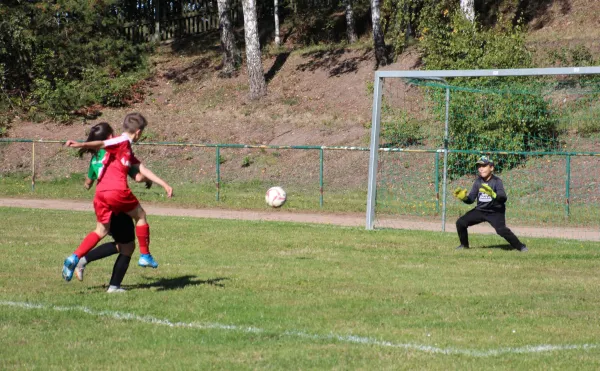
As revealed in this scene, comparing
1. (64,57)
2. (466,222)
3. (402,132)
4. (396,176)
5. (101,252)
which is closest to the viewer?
(101,252)

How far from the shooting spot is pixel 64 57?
38875 mm

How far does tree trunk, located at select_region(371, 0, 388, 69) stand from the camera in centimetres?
3253

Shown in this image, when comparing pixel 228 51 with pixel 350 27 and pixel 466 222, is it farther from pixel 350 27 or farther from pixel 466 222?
pixel 466 222

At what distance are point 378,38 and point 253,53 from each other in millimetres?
5022

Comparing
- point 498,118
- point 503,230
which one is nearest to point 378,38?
point 498,118

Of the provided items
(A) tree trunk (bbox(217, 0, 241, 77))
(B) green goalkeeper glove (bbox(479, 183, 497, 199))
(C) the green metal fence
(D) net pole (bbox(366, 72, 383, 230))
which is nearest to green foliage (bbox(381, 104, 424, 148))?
(C) the green metal fence

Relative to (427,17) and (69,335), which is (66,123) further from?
(69,335)

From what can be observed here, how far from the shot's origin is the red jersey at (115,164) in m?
9.02

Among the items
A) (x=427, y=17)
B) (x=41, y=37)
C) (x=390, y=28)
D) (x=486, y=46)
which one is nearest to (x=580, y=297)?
(x=486, y=46)

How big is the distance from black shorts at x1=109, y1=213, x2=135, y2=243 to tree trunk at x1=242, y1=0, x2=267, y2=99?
25.4 meters

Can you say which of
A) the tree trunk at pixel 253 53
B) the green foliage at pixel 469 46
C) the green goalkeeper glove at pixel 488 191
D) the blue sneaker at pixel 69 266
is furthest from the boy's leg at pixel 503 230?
the tree trunk at pixel 253 53

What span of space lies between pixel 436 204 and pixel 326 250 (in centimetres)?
788

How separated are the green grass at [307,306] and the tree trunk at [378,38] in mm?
19249

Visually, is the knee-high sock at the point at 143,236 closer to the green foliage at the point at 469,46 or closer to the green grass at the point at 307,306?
the green grass at the point at 307,306
